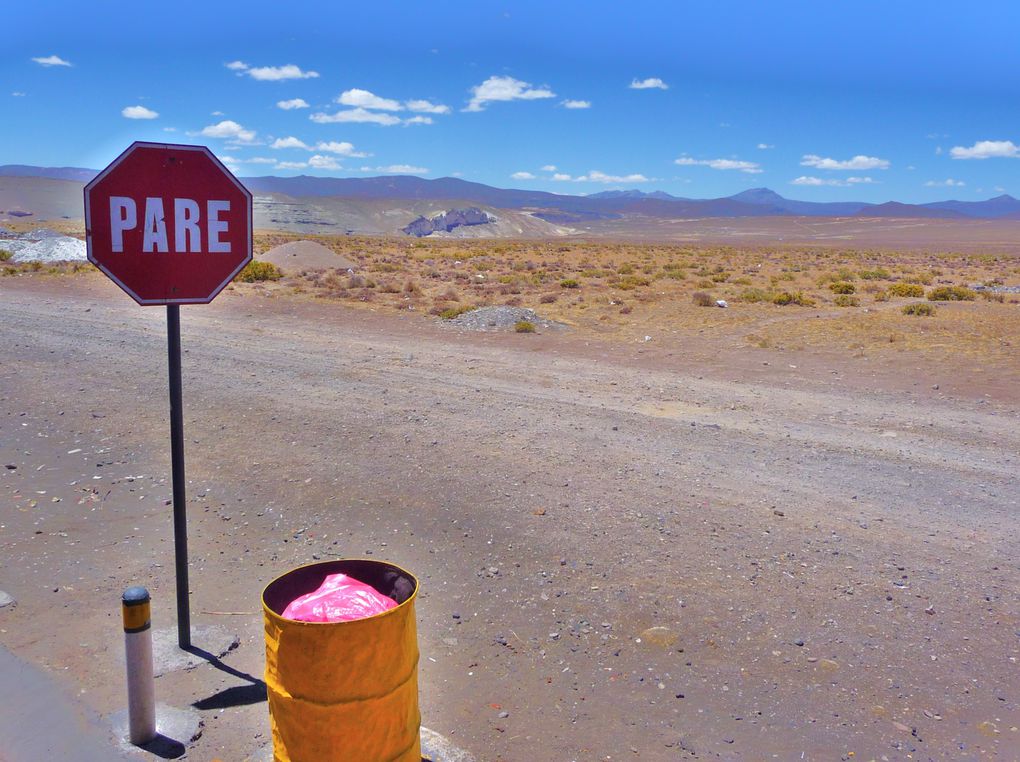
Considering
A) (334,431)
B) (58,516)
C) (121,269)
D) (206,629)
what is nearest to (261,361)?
(334,431)

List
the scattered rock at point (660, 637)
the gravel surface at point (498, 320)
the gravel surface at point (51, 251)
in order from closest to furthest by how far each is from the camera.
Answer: the scattered rock at point (660, 637), the gravel surface at point (498, 320), the gravel surface at point (51, 251)

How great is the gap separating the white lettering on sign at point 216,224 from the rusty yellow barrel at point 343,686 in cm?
170

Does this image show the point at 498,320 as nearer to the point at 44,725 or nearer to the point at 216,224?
the point at 216,224

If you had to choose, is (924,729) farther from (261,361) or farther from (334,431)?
(261,361)

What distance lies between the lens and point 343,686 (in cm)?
297

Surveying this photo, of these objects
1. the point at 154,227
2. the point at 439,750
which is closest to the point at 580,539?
the point at 439,750

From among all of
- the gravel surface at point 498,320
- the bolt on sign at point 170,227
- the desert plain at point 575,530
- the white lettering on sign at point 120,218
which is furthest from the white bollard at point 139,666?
the gravel surface at point 498,320

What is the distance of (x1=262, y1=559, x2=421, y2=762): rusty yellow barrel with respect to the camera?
2.94 meters

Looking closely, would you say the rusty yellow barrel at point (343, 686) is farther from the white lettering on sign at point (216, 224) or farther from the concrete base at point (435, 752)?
the white lettering on sign at point (216, 224)

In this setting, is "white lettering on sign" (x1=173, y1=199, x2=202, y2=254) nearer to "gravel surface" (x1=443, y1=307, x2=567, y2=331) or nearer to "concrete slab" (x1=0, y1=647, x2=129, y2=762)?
"concrete slab" (x1=0, y1=647, x2=129, y2=762)

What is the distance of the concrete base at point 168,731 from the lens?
3.67 m

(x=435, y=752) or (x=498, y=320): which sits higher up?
(x=498, y=320)

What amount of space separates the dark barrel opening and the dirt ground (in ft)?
2.86

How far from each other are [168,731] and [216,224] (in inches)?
88.9
